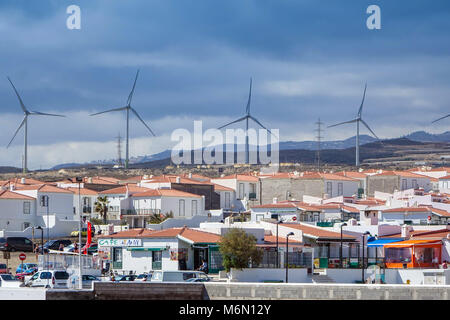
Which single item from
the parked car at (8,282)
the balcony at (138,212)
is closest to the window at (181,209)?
the balcony at (138,212)

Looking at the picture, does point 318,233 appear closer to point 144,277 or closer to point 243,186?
point 144,277

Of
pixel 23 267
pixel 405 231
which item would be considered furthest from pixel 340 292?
pixel 405 231

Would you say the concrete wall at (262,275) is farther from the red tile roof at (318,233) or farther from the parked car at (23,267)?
the parked car at (23,267)

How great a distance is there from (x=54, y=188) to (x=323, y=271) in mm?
48712

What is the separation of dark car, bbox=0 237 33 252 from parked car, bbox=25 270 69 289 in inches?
1057

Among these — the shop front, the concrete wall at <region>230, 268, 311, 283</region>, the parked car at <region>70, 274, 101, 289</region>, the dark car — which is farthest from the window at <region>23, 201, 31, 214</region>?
the parked car at <region>70, 274, 101, 289</region>

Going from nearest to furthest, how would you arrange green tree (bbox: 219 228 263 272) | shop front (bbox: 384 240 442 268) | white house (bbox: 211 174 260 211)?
green tree (bbox: 219 228 263 272) < shop front (bbox: 384 240 442 268) < white house (bbox: 211 174 260 211)

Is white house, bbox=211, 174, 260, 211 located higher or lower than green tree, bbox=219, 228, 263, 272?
higher

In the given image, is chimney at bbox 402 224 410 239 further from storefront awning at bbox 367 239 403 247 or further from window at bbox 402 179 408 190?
window at bbox 402 179 408 190

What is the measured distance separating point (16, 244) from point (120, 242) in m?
18.2

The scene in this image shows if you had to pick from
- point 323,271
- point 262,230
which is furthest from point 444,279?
point 262,230

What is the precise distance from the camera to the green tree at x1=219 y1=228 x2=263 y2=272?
6319cm

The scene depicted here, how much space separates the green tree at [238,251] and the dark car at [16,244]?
25931 millimetres
